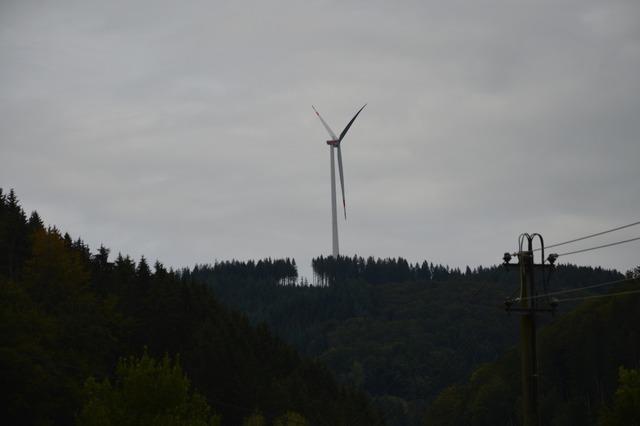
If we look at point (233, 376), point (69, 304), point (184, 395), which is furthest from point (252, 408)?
point (184, 395)

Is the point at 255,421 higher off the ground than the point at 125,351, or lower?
lower

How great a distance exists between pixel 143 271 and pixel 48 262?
27404mm

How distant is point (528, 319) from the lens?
38062mm

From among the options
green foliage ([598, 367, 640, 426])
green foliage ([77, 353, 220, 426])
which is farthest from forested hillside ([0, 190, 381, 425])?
green foliage ([598, 367, 640, 426])

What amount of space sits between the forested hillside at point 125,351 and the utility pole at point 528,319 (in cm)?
3774

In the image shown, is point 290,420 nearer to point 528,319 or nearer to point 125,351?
point 125,351

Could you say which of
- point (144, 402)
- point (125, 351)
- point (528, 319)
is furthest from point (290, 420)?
point (528, 319)

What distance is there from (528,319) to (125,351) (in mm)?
88132

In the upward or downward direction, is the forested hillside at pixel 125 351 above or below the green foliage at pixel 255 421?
above

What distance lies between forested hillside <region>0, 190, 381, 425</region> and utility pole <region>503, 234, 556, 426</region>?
37737 mm

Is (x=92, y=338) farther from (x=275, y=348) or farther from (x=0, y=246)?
(x=275, y=348)

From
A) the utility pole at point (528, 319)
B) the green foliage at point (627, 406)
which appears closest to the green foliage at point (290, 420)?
the green foliage at point (627, 406)

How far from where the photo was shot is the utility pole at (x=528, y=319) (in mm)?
37094

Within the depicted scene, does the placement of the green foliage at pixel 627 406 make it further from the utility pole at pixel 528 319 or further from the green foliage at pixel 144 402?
the utility pole at pixel 528 319
